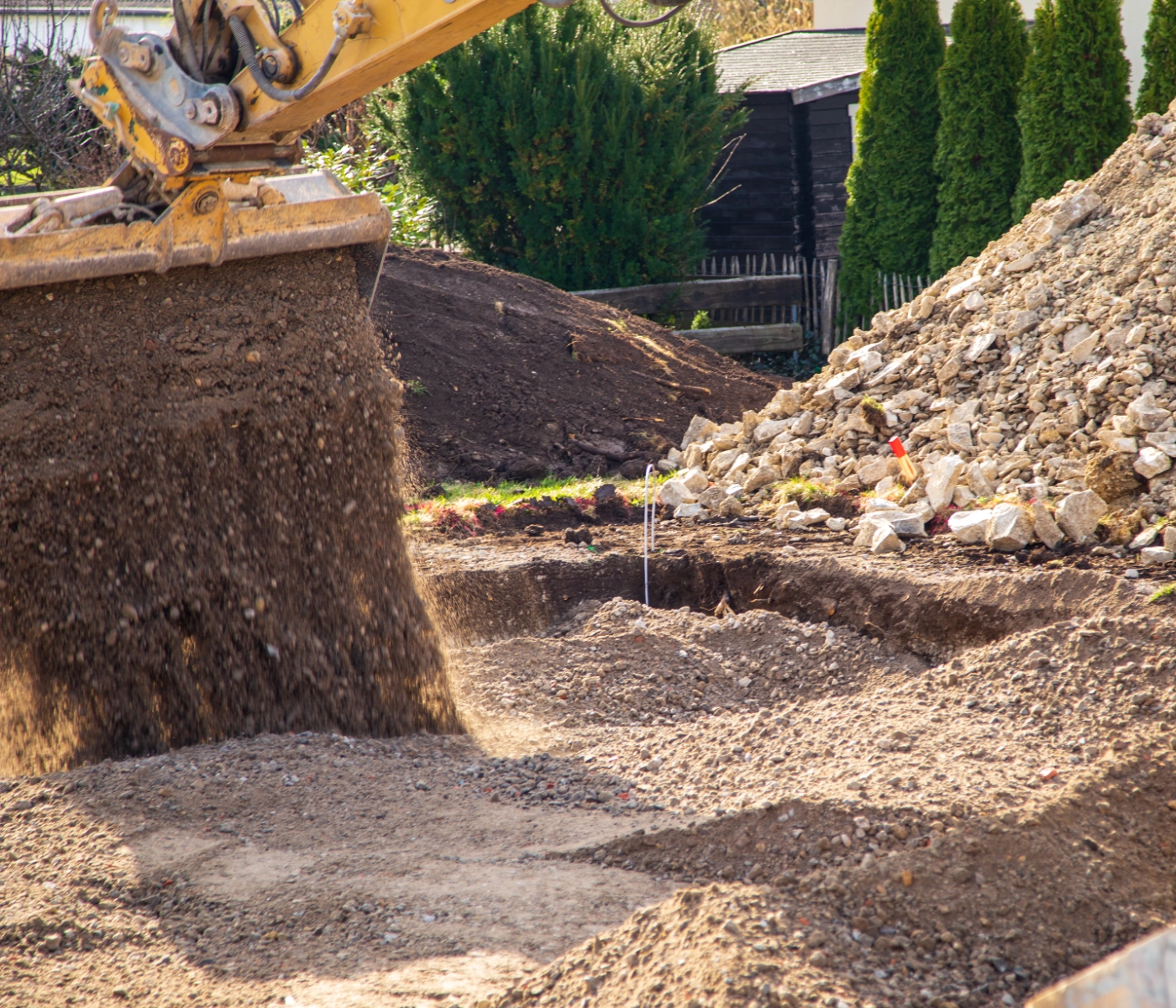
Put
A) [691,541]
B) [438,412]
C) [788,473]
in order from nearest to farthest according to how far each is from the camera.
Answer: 1. [691,541]
2. [788,473]
3. [438,412]

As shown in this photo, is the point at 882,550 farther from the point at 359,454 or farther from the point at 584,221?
the point at 584,221

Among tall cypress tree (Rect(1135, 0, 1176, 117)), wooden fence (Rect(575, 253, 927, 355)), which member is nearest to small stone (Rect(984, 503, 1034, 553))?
tall cypress tree (Rect(1135, 0, 1176, 117))

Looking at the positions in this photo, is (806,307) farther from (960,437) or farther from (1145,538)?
(1145,538)

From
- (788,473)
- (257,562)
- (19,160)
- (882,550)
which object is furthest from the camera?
(19,160)

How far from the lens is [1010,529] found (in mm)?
5922

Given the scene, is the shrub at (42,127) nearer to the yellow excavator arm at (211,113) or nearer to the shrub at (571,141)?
the shrub at (571,141)

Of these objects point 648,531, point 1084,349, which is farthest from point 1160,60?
point 648,531

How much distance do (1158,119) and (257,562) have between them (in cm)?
697

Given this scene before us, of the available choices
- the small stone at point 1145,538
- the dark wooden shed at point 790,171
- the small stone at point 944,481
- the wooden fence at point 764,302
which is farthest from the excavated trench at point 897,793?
the dark wooden shed at point 790,171

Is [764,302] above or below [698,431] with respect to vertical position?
above

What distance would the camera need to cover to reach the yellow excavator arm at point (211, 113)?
3.31 metres

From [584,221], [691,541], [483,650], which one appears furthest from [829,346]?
[483,650]

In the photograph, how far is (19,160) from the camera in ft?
41.1

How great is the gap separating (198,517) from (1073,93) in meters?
9.75
